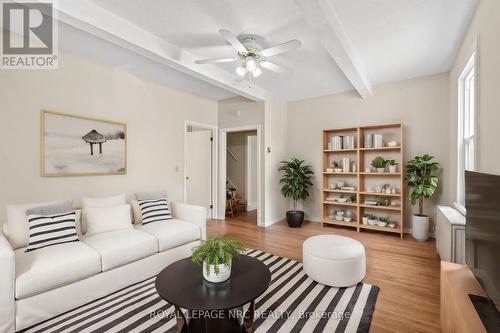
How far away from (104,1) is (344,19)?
2.21 m

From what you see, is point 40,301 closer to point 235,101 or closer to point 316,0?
point 316,0

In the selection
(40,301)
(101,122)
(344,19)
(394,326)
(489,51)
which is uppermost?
(344,19)

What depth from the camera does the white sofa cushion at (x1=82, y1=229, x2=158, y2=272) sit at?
227 centimetres

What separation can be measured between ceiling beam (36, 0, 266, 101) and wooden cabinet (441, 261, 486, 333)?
325cm

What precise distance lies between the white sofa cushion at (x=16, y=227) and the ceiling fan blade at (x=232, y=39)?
8.34 ft

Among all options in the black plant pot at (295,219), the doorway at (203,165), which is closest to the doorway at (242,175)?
the doorway at (203,165)

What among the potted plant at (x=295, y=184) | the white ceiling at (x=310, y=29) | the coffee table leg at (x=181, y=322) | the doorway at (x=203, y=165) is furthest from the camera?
the doorway at (x=203, y=165)

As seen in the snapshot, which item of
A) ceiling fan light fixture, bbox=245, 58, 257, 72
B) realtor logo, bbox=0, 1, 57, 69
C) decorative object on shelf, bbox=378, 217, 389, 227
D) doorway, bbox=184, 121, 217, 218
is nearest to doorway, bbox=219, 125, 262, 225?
doorway, bbox=184, 121, 217, 218

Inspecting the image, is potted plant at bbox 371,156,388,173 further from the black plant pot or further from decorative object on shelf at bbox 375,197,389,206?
the black plant pot

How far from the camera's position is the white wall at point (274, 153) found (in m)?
4.78

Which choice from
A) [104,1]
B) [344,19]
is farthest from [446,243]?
[104,1]

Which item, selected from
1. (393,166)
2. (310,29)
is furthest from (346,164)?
(310,29)

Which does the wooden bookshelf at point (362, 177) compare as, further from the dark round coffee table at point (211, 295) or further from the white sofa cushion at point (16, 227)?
the white sofa cushion at point (16, 227)

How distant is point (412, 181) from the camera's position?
3.79 metres
